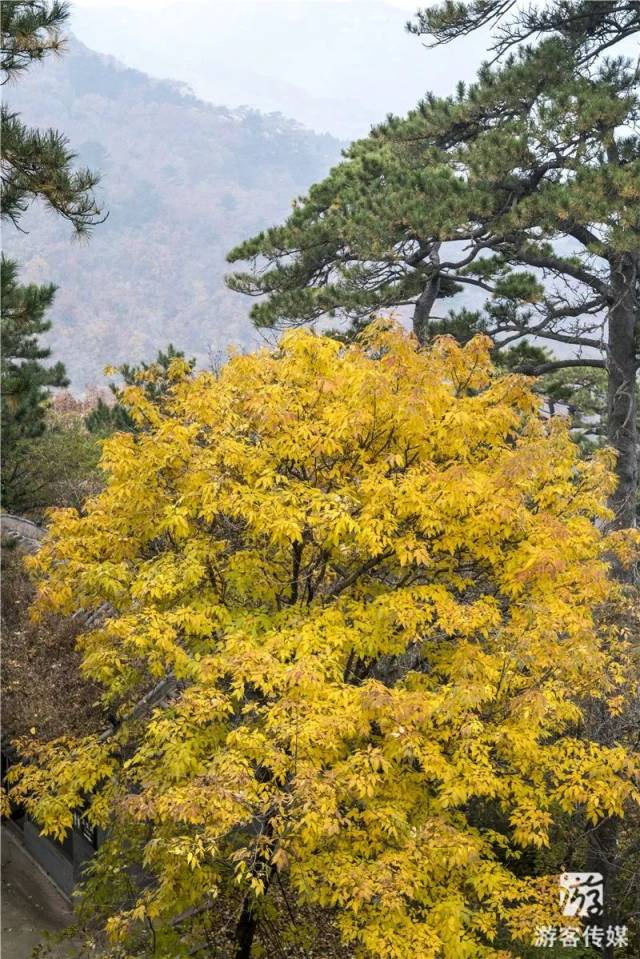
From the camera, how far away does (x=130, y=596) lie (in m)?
8.95

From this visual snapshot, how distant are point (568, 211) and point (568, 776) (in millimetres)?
8906

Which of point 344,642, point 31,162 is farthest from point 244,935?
point 31,162

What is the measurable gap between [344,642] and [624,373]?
1086 centimetres

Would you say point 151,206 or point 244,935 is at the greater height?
point 151,206

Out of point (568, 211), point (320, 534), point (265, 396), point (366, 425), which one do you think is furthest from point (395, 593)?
point (568, 211)

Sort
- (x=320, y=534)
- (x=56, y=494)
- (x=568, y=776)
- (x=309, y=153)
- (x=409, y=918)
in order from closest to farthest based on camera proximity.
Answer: (x=409, y=918), (x=568, y=776), (x=320, y=534), (x=56, y=494), (x=309, y=153)

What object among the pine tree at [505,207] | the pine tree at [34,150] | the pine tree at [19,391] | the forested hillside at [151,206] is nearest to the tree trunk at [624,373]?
the pine tree at [505,207]

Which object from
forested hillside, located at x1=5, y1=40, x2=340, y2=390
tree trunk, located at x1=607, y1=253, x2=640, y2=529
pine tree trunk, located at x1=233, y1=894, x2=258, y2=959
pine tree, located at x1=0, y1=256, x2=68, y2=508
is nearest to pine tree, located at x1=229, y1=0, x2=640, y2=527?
tree trunk, located at x1=607, y1=253, x2=640, y2=529

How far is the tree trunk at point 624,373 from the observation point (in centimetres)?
1552

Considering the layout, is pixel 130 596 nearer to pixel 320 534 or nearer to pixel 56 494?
pixel 320 534

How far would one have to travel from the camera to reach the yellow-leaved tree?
6734 millimetres

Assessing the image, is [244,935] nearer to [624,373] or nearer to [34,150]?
[34,150]

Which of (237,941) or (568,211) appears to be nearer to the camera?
(237,941)

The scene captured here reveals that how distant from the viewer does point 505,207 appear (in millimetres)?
14602
